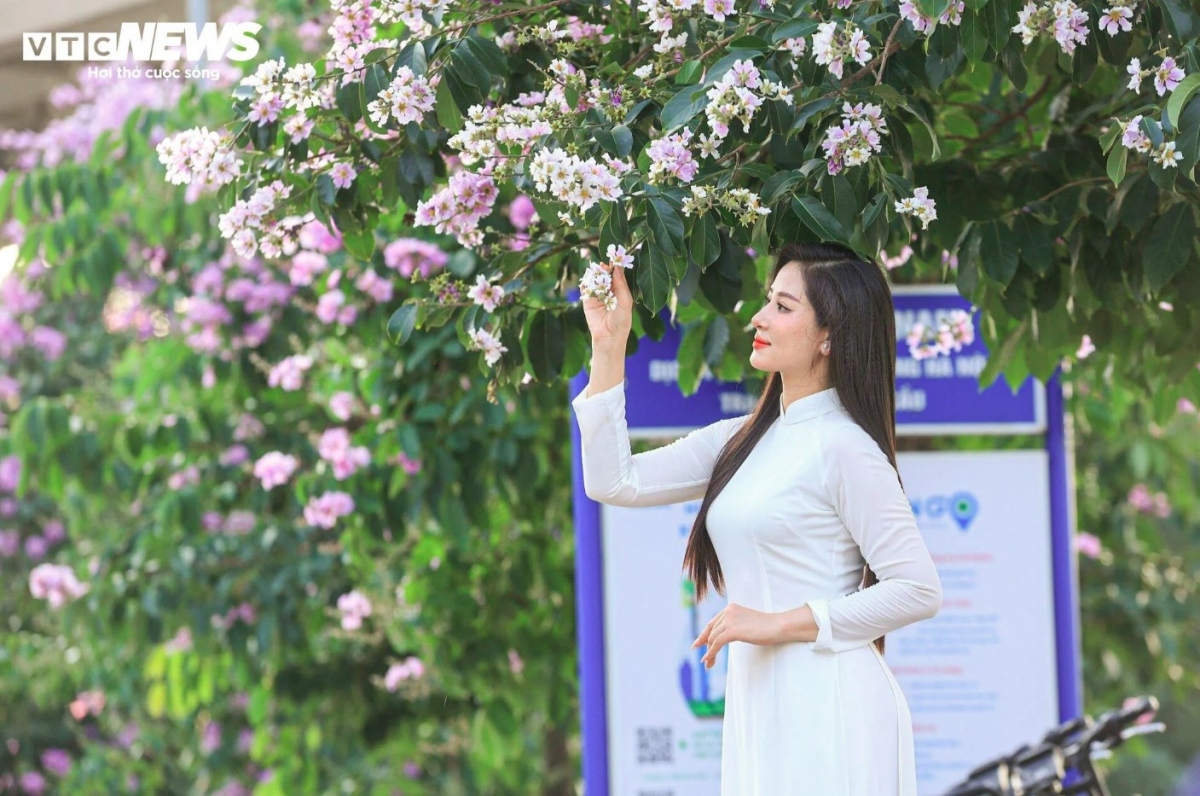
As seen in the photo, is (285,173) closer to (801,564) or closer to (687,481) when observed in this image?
(687,481)

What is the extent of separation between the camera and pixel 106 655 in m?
7.11

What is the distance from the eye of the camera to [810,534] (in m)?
Result: 2.58

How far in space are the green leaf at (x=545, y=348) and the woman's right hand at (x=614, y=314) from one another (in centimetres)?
47

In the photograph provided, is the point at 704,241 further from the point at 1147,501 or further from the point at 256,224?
the point at 1147,501

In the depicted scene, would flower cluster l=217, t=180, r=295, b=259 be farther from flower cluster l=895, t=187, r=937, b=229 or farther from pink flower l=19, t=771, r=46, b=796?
pink flower l=19, t=771, r=46, b=796

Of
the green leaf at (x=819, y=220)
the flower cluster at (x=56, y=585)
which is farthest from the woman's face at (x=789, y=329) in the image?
the flower cluster at (x=56, y=585)

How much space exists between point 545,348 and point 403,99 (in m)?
0.58

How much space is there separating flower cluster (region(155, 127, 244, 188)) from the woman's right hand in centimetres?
81

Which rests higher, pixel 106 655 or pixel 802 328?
pixel 802 328

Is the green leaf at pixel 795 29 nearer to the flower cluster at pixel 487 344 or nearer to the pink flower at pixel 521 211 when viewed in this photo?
the flower cluster at pixel 487 344

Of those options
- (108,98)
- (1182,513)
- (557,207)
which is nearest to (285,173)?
(557,207)

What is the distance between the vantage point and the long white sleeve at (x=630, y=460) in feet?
8.70

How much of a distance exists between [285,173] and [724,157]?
0.93 meters

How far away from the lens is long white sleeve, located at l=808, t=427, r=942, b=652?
2.52 m
